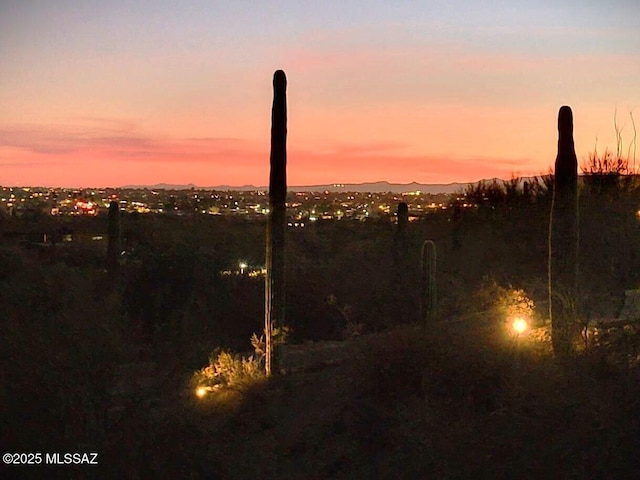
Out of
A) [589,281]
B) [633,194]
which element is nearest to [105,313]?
[589,281]

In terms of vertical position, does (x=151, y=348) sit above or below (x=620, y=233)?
below

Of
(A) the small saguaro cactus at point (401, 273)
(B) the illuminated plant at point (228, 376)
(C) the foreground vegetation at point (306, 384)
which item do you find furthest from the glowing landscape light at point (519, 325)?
(A) the small saguaro cactus at point (401, 273)

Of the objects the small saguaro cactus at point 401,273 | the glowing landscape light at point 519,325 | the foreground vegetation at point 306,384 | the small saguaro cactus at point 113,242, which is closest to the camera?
the foreground vegetation at point 306,384

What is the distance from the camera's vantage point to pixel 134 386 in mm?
Result: 11922

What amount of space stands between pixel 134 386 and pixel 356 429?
3.91 meters

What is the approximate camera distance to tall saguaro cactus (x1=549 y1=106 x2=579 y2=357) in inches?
441

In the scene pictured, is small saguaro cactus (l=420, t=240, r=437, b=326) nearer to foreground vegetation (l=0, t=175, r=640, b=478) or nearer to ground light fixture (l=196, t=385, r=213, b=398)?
foreground vegetation (l=0, t=175, r=640, b=478)

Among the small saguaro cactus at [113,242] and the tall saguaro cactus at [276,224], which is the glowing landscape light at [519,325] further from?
the small saguaro cactus at [113,242]

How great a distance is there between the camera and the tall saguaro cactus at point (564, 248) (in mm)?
11203

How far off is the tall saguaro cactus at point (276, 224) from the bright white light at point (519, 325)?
3.78 metres

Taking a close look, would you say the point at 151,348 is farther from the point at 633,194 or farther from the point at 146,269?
the point at 633,194

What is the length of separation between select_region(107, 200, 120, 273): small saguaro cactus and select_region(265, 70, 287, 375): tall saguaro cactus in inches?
323

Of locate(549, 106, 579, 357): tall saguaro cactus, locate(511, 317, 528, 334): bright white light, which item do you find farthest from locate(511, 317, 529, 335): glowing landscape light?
locate(549, 106, 579, 357): tall saguaro cactus

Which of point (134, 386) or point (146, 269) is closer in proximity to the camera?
point (134, 386)
